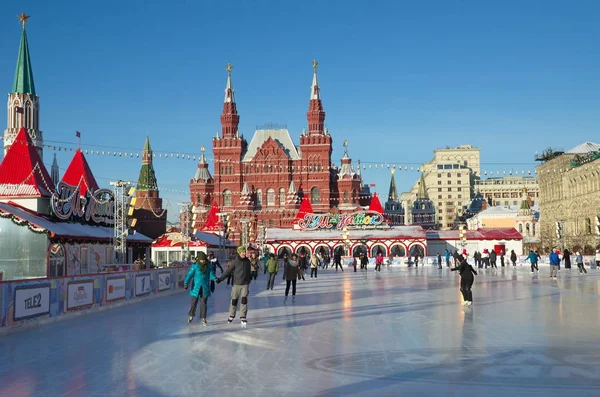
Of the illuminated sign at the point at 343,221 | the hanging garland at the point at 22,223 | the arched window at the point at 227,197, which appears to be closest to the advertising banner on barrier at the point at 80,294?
the hanging garland at the point at 22,223

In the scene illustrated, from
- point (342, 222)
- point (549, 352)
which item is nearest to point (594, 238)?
point (342, 222)

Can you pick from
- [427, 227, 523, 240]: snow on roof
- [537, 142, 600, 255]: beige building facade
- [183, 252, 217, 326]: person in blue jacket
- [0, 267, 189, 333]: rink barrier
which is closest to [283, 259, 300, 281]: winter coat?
[0, 267, 189, 333]: rink barrier

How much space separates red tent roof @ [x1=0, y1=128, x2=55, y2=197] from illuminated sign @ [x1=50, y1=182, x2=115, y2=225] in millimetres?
683

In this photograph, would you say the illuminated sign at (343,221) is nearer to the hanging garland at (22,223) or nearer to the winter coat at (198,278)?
the hanging garland at (22,223)

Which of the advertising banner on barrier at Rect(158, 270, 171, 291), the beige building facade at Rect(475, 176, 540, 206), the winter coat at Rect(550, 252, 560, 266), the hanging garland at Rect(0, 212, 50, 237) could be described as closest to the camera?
the advertising banner on barrier at Rect(158, 270, 171, 291)

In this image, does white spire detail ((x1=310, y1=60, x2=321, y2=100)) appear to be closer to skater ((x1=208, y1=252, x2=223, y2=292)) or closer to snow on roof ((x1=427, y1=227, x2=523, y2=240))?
snow on roof ((x1=427, y1=227, x2=523, y2=240))

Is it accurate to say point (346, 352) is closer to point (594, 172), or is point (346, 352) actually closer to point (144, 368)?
point (144, 368)

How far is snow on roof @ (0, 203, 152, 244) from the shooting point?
83.1ft

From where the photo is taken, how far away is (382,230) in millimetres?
72688

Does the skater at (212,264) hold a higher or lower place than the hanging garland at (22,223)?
lower

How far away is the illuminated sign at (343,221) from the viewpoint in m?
73.2

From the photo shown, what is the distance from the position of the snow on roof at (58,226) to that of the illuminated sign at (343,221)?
140 ft

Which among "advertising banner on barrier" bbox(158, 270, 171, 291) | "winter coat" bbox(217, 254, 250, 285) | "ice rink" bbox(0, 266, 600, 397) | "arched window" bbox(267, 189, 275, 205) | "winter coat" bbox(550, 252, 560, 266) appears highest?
"arched window" bbox(267, 189, 275, 205)

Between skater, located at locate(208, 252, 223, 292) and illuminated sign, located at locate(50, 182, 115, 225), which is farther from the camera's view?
illuminated sign, located at locate(50, 182, 115, 225)
